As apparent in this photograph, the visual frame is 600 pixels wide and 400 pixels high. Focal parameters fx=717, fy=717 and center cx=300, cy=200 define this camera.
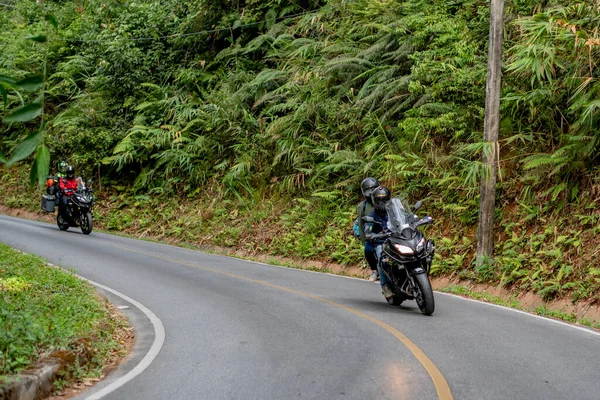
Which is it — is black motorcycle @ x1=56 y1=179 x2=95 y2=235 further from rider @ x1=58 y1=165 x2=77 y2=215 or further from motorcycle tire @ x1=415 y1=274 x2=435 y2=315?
motorcycle tire @ x1=415 y1=274 x2=435 y2=315

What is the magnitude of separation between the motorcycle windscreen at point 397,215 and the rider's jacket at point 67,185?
1523 cm

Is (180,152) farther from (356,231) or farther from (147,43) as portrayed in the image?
(356,231)

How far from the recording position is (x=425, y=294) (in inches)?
414

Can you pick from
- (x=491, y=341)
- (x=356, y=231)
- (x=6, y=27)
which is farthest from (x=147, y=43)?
(x=491, y=341)

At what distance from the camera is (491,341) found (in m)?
8.92

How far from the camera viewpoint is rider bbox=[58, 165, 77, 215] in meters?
23.7

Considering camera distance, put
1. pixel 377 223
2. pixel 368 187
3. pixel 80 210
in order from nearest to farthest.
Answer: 1. pixel 377 223
2. pixel 368 187
3. pixel 80 210

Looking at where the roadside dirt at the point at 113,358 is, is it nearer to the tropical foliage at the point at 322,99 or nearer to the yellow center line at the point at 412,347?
the tropical foliage at the point at 322,99

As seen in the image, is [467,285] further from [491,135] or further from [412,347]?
[412,347]

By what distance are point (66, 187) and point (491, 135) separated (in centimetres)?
1481

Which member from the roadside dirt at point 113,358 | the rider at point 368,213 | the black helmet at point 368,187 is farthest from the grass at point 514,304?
the roadside dirt at point 113,358

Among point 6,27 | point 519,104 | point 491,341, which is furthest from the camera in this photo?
point 6,27

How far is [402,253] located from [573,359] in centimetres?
311

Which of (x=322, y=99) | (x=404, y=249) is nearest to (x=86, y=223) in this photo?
(x=322, y=99)
